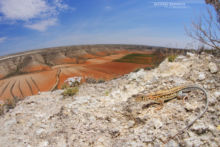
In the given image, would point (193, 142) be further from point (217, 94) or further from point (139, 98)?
point (139, 98)

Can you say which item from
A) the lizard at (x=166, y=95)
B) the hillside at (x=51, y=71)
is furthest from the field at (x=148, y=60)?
the lizard at (x=166, y=95)

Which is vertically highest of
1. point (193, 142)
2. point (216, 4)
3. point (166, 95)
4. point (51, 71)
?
point (216, 4)

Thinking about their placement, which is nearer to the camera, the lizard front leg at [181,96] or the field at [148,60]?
the lizard front leg at [181,96]

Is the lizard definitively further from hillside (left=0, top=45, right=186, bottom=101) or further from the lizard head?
hillside (left=0, top=45, right=186, bottom=101)

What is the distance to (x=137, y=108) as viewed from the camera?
3207 millimetres

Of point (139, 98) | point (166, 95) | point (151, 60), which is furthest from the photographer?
point (151, 60)

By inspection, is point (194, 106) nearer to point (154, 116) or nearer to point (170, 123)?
point (170, 123)

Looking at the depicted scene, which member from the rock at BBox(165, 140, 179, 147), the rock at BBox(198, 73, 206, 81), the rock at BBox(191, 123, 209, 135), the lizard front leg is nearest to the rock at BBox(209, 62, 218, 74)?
the rock at BBox(198, 73, 206, 81)

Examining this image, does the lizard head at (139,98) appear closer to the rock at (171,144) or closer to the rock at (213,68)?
the rock at (171,144)

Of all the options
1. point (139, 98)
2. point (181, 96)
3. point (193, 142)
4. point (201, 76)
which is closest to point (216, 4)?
point (201, 76)

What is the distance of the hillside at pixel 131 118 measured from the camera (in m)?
2.33

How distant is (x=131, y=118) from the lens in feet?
10.1

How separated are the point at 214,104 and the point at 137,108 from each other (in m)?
1.68

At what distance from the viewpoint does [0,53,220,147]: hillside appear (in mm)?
2332
